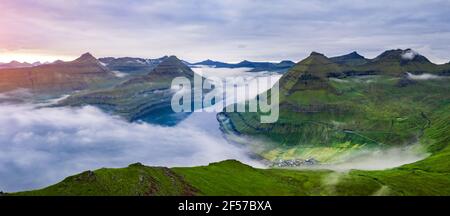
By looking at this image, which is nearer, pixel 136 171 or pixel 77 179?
pixel 77 179

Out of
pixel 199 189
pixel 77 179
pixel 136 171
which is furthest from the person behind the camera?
pixel 199 189
